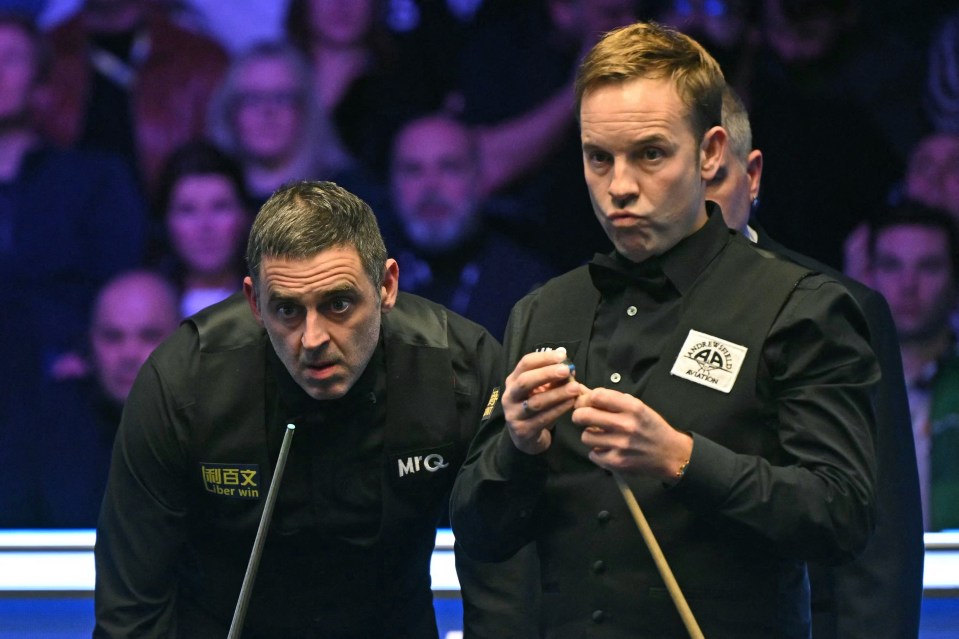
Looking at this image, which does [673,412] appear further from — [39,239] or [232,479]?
[39,239]

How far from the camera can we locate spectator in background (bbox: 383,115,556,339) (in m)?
4.54

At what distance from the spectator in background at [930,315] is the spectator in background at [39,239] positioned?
2.45 metres

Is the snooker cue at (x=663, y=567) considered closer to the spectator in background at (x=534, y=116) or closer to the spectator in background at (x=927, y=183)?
the spectator in background at (x=534, y=116)

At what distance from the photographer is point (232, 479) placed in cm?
257

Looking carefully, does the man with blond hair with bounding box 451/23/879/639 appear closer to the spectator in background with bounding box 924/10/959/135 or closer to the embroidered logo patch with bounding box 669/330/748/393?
the embroidered logo patch with bounding box 669/330/748/393

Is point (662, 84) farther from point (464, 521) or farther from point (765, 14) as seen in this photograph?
point (765, 14)

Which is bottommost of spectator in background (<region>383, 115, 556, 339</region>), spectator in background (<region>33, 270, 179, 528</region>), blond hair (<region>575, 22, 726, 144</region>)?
spectator in background (<region>33, 270, 179, 528</region>)

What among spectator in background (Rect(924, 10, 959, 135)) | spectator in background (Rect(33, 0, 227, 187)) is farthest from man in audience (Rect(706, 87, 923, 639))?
spectator in background (Rect(33, 0, 227, 187))

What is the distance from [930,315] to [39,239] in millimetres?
2898

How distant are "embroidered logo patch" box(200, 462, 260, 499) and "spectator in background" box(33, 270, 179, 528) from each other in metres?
2.07

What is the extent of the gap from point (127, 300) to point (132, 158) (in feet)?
1.54

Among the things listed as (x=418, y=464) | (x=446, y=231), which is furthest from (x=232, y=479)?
(x=446, y=231)

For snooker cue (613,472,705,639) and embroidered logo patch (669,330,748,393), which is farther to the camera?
embroidered logo patch (669,330,748,393)

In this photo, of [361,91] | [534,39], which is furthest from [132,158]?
[534,39]
